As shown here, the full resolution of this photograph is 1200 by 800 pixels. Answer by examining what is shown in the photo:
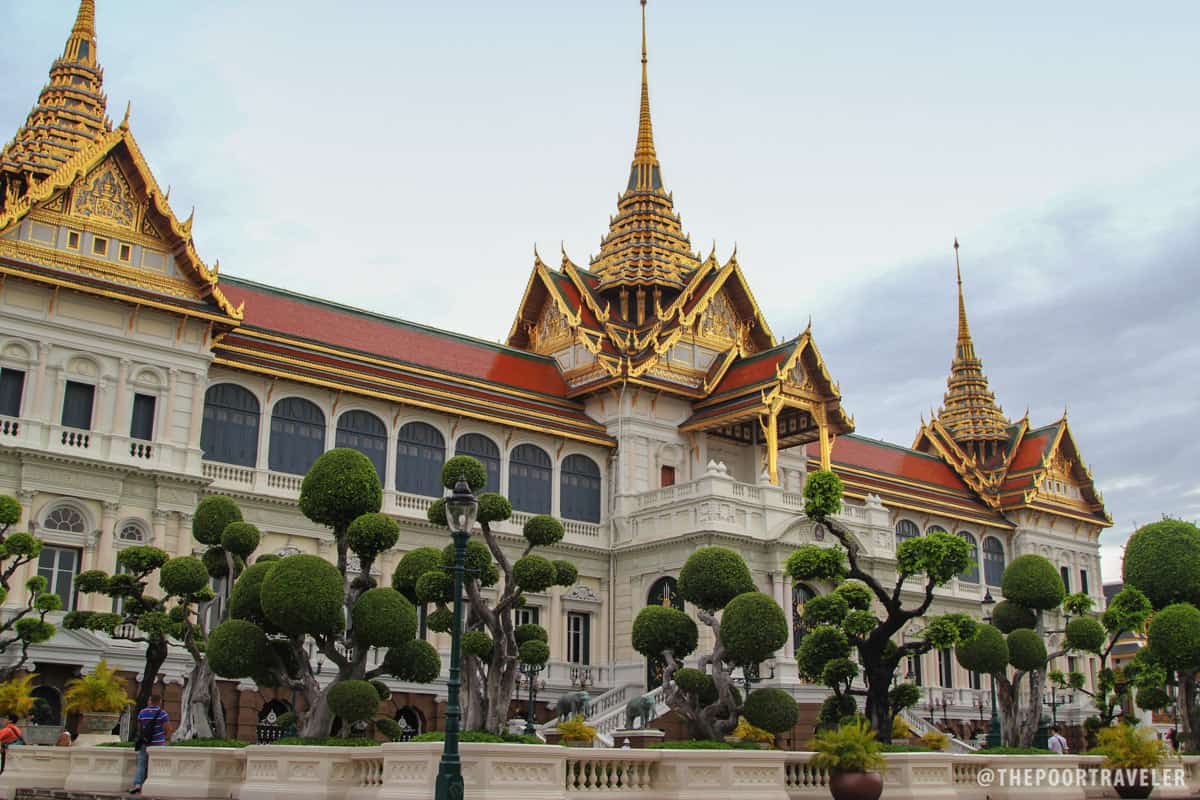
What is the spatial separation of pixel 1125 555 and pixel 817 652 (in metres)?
14.1

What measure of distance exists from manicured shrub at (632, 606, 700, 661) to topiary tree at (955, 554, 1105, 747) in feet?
20.4

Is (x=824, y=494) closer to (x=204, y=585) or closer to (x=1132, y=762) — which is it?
(x=1132, y=762)

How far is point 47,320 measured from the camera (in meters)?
31.7

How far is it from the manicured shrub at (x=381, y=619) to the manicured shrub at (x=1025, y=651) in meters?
14.0

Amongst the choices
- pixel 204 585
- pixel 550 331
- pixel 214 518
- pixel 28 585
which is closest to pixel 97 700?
pixel 28 585

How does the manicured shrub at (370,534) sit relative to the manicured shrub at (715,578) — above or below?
above

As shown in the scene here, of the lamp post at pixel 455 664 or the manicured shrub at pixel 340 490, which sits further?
the manicured shrub at pixel 340 490

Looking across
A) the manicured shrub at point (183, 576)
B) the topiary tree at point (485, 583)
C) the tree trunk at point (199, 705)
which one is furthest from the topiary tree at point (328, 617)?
the tree trunk at point (199, 705)

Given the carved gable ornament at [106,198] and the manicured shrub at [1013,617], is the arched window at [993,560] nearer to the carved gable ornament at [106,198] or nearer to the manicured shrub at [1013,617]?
the manicured shrub at [1013,617]

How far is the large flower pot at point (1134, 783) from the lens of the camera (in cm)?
2281

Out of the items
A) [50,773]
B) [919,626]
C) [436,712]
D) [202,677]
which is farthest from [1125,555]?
[50,773]

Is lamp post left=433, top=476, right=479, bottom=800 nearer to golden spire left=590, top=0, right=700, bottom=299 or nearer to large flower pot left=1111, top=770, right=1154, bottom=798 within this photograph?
large flower pot left=1111, top=770, right=1154, bottom=798

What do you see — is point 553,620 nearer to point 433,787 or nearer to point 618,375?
point 618,375

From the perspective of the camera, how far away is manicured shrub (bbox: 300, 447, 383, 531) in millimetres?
22375
